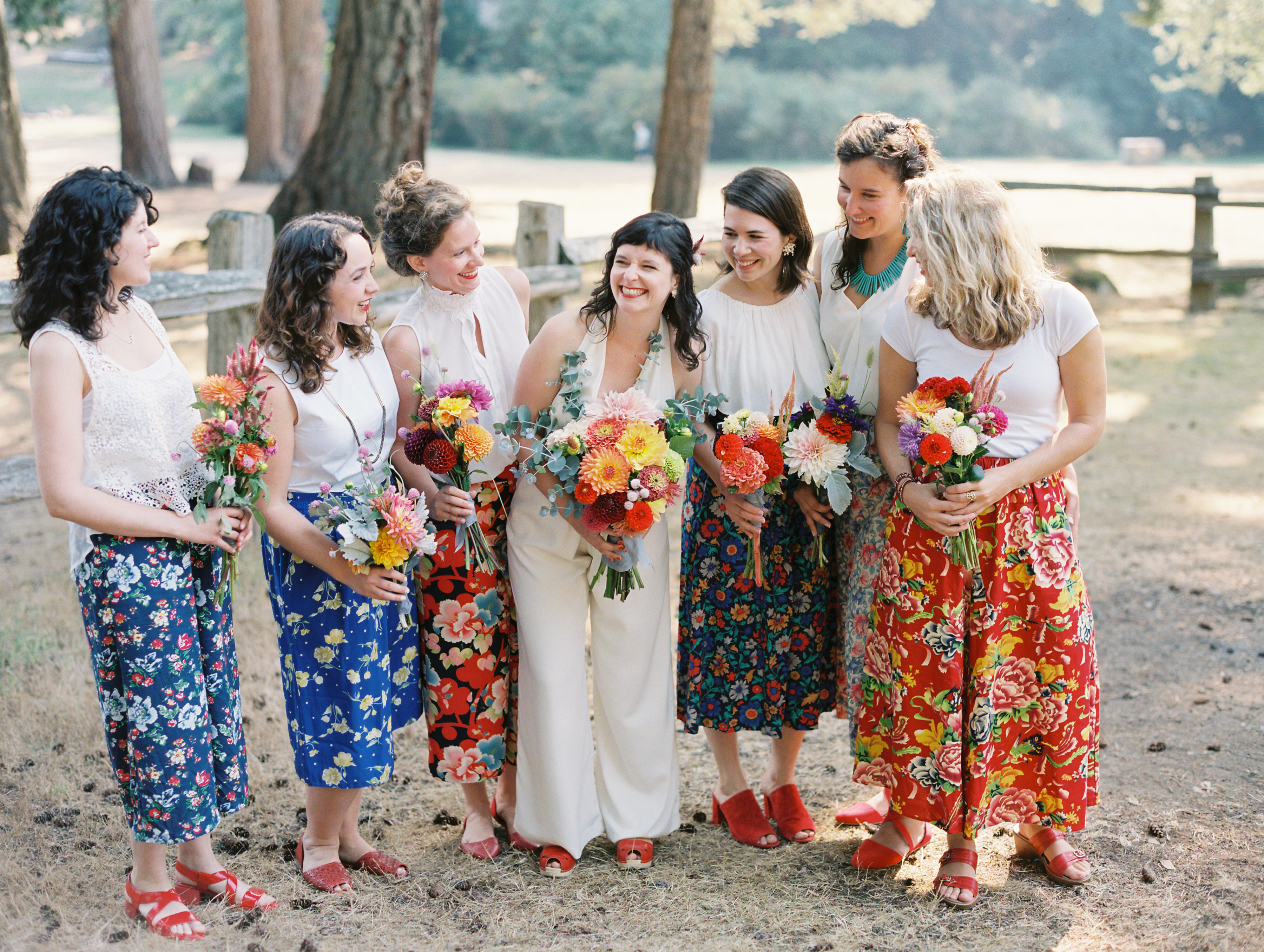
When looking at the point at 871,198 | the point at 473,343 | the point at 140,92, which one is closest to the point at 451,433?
the point at 473,343

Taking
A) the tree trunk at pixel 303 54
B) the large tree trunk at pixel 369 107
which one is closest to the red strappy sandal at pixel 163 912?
the large tree trunk at pixel 369 107

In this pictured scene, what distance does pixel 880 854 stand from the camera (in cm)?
346

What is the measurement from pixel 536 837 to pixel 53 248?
219 cm

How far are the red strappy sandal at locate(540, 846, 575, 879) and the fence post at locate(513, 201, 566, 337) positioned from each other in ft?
12.0

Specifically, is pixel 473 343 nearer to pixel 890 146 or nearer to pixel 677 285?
pixel 677 285

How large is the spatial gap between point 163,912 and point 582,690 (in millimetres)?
1315

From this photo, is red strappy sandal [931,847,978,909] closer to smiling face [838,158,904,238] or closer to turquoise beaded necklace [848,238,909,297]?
turquoise beaded necklace [848,238,909,297]

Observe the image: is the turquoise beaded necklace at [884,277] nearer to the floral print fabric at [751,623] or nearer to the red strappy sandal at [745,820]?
the floral print fabric at [751,623]

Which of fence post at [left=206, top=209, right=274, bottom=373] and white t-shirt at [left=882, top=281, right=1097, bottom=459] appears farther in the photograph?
fence post at [left=206, top=209, right=274, bottom=373]

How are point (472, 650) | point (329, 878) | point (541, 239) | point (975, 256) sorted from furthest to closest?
point (541, 239) → point (472, 650) → point (329, 878) → point (975, 256)

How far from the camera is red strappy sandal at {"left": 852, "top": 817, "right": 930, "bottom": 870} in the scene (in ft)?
11.3

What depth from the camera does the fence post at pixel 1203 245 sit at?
11719 millimetres

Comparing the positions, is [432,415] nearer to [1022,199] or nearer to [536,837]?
[536,837]

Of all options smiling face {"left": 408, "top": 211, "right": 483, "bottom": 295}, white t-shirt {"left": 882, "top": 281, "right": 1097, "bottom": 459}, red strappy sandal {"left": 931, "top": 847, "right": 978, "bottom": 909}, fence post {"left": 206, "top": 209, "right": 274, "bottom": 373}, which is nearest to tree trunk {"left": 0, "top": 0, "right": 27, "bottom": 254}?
fence post {"left": 206, "top": 209, "right": 274, "bottom": 373}
